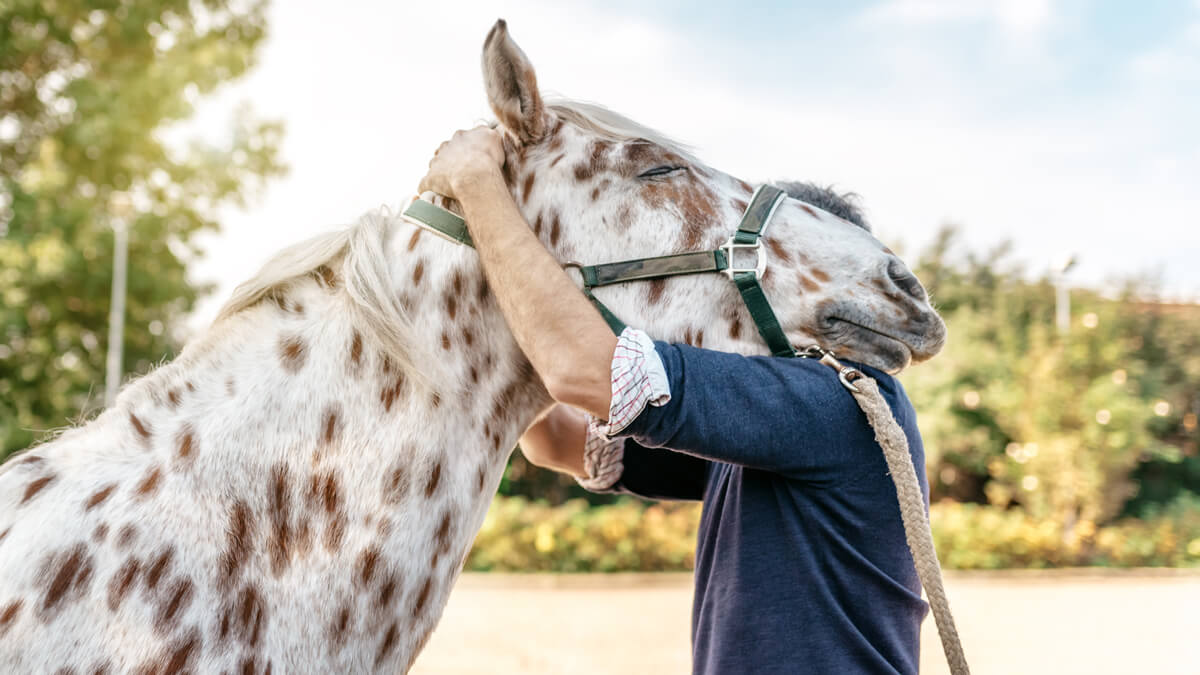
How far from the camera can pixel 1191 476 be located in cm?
2073

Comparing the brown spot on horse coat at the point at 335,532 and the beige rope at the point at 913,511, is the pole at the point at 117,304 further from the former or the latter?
the beige rope at the point at 913,511

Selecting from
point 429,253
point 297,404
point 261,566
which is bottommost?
point 261,566

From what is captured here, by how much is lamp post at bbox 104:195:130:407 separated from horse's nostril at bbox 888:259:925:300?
15.0 meters

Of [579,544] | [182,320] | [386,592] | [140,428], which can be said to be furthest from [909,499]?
[182,320]

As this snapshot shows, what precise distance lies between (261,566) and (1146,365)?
25692 mm

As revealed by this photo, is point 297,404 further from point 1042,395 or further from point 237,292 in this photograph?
point 1042,395

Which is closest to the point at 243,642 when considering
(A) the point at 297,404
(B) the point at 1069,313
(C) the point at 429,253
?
(A) the point at 297,404

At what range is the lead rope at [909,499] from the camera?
151cm

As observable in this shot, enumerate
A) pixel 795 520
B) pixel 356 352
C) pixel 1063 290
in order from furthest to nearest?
pixel 1063 290 < pixel 795 520 < pixel 356 352

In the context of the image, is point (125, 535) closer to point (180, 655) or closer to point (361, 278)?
point (180, 655)

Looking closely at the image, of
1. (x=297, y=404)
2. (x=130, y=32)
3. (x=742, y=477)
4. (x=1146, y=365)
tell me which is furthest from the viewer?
(x=1146, y=365)

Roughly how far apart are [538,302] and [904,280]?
0.77 m

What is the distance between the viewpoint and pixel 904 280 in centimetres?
170

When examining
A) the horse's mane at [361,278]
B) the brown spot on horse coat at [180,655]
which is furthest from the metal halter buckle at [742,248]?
the brown spot on horse coat at [180,655]
